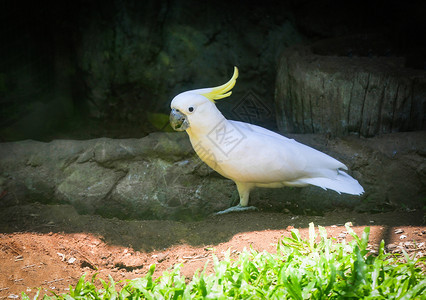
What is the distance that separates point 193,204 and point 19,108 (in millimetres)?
2743

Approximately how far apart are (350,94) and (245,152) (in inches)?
56.4

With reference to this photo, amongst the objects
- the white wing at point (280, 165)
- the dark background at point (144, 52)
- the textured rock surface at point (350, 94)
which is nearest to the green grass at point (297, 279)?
the white wing at point (280, 165)

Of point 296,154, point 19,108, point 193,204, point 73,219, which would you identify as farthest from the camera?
point 19,108

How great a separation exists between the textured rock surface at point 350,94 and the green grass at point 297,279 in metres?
1.83

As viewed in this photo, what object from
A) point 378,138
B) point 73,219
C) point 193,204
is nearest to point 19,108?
point 73,219

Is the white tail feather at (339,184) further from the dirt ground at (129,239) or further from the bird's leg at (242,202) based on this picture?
the bird's leg at (242,202)

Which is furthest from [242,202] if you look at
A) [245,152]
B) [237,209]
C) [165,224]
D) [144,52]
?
[144,52]

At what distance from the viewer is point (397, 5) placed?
217 inches

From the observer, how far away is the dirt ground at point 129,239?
10.1ft

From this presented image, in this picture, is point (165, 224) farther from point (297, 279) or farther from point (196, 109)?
point (297, 279)

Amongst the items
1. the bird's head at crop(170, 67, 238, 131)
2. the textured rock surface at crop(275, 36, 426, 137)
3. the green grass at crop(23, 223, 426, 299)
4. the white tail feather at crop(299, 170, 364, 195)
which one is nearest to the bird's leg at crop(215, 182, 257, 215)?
the white tail feather at crop(299, 170, 364, 195)

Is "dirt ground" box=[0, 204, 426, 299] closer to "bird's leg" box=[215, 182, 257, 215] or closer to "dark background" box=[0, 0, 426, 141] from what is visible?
"bird's leg" box=[215, 182, 257, 215]

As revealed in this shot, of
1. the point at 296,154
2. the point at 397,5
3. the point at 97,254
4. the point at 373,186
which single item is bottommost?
the point at 97,254

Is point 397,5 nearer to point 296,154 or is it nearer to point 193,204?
point 296,154
